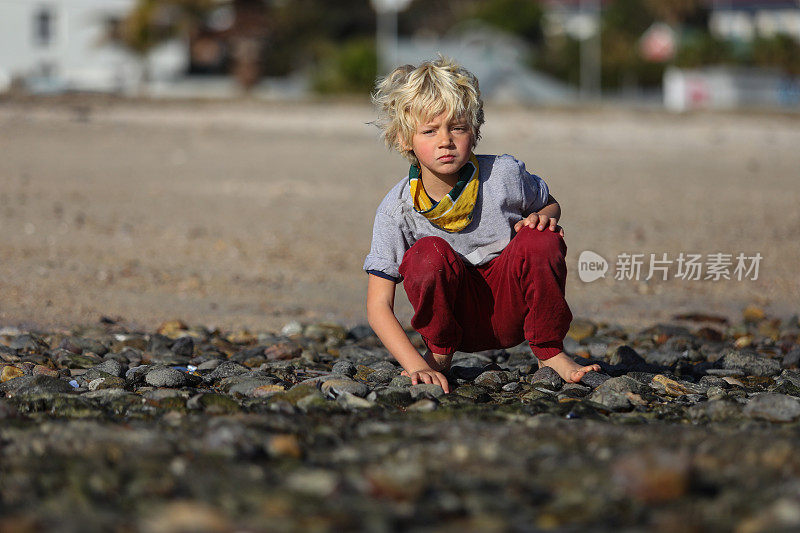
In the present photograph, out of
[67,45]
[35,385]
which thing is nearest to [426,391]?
[35,385]

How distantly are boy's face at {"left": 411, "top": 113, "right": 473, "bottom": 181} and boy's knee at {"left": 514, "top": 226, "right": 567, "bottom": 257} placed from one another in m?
0.32

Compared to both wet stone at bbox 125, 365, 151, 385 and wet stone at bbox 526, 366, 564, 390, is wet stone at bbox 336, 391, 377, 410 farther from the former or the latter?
wet stone at bbox 125, 365, 151, 385

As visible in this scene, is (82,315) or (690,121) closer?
(82,315)

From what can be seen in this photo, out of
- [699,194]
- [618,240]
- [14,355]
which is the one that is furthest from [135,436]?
[699,194]

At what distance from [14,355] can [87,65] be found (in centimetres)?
4336

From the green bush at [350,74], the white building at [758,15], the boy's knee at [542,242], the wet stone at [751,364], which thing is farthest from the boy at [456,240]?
→ the white building at [758,15]

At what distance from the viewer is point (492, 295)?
3496 millimetres

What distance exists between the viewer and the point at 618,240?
283 inches

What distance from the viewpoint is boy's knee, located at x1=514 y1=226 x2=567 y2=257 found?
328 cm

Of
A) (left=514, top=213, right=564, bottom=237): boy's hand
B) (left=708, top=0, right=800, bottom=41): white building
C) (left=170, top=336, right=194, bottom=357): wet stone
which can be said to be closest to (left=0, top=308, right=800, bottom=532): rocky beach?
(left=170, top=336, right=194, bottom=357): wet stone

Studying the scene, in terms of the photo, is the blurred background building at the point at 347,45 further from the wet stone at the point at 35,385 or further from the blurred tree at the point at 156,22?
the wet stone at the point at 35,385

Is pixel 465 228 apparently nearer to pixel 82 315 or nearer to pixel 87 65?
pixel 82 315

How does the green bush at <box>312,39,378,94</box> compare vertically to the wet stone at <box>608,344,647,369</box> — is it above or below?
above

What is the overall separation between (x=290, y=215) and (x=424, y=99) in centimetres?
501
